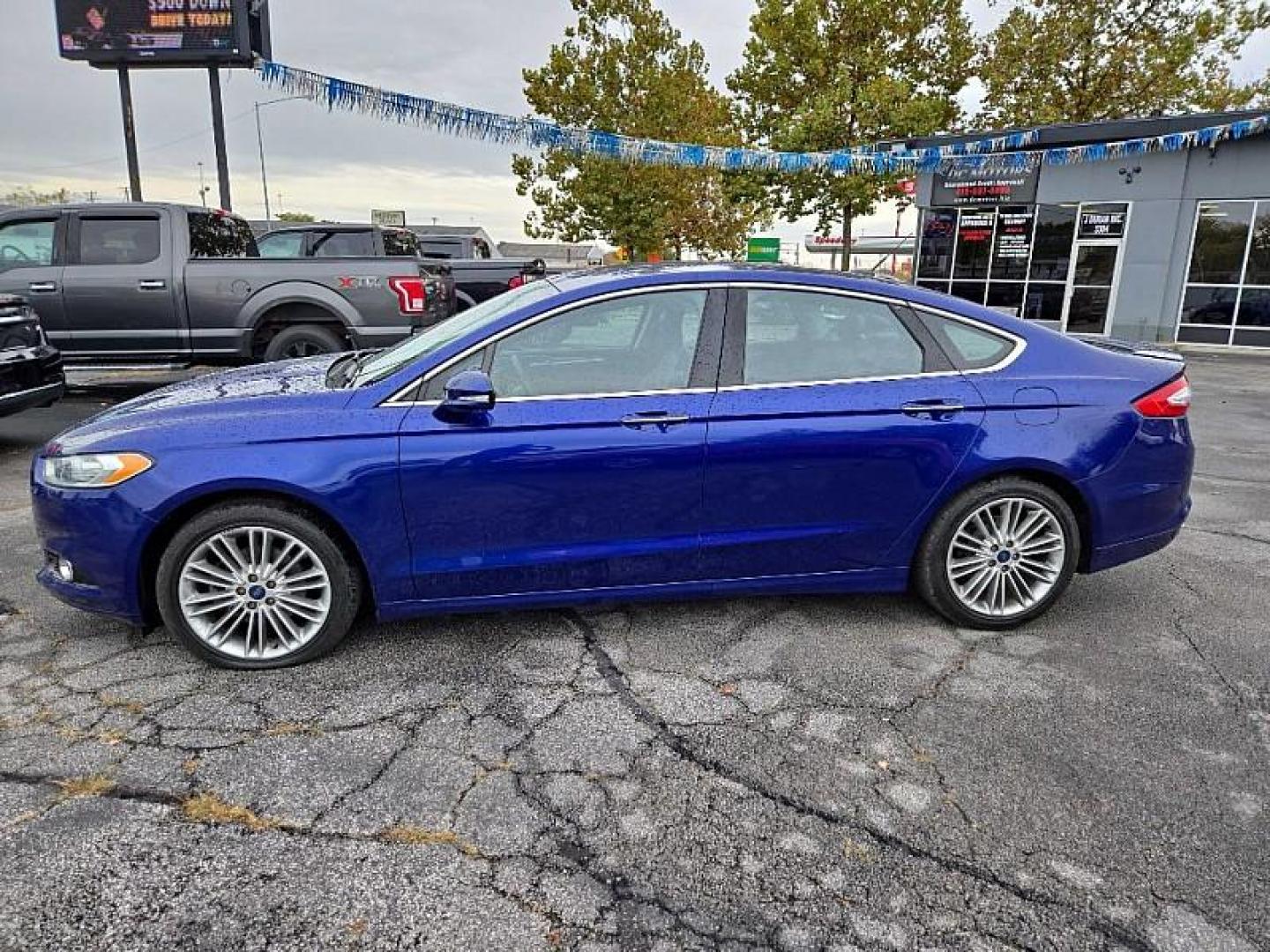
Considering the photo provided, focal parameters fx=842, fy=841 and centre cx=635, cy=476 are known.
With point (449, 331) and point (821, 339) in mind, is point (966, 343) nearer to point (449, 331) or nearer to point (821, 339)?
point (821, 339)

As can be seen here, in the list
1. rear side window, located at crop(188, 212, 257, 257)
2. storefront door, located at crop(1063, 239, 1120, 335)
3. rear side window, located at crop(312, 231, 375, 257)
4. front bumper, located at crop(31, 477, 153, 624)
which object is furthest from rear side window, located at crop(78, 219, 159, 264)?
storefront door, located at crop(1063, 239, 1120, 335)

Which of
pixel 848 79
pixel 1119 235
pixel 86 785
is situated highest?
pixel 848 79

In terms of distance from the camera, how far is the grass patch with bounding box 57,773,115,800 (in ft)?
8.43

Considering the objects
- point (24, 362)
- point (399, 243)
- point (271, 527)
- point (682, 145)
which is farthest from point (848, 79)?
point (271, 527)

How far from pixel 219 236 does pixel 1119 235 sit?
55.0 feet

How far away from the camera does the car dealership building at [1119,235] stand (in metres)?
15.9

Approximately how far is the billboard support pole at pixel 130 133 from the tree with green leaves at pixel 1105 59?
20.1 metres

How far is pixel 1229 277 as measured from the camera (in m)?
16.4

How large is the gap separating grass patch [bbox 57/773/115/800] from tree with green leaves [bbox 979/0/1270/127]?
2298cm

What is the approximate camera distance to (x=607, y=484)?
331 centimetres

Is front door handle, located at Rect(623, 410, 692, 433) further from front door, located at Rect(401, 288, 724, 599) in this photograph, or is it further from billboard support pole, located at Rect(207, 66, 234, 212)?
billboard support pole, located at Rect(207, 66, 234, 212)

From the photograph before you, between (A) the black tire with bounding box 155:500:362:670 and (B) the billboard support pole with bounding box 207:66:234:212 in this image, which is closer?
(A) the black tire with bounding box 155:500:362:670

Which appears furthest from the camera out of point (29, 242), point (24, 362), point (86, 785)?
point (29, 242)

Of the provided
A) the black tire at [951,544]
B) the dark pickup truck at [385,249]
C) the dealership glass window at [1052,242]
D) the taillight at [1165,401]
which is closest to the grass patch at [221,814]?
the black tire at [951,544]
